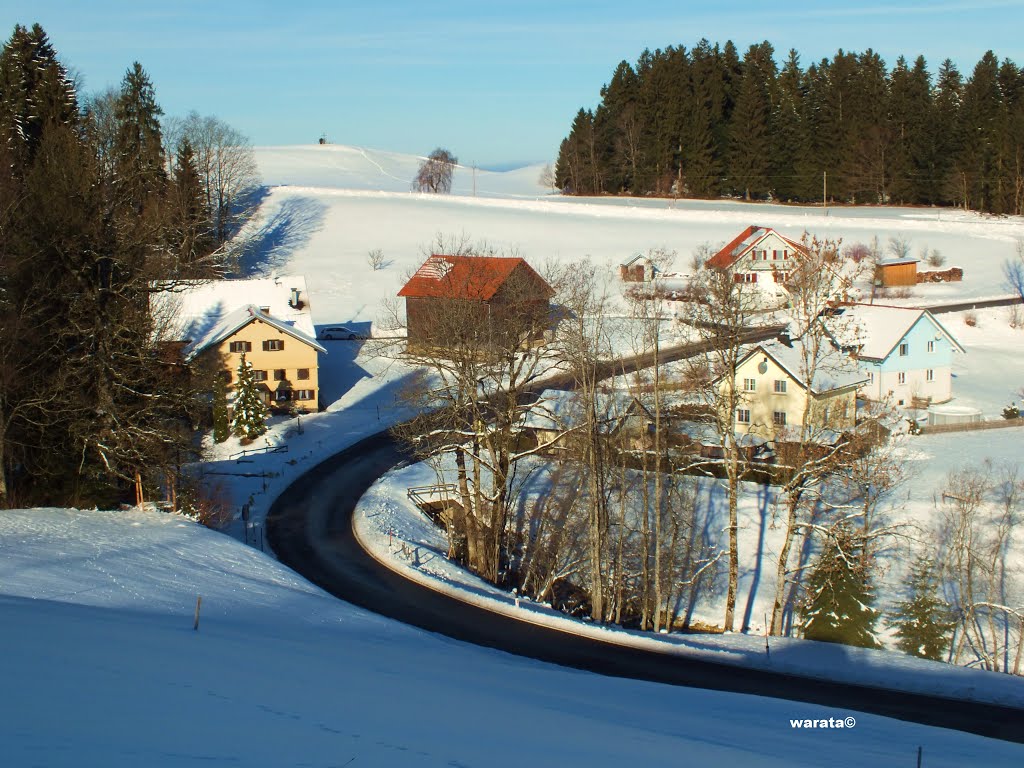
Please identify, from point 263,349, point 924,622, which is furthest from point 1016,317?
point 263,349

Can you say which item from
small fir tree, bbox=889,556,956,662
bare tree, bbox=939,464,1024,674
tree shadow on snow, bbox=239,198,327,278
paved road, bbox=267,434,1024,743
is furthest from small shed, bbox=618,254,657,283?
small fir tree, bbox=889,556,956,662

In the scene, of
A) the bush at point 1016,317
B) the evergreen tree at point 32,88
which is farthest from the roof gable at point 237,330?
the bush at point 1016,317

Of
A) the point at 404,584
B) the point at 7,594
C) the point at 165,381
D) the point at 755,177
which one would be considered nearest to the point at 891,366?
the point at 404,584

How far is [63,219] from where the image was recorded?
21.5 m

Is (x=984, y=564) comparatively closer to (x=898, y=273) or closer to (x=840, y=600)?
(x=840, y=600)

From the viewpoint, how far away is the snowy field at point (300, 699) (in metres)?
8.57

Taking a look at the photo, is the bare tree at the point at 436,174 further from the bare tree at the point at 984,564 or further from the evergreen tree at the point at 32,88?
the bare tree at the point at 984,564

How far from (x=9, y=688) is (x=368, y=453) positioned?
2095 cm

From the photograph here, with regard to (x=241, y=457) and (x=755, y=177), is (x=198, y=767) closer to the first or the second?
(x=241, y=457)

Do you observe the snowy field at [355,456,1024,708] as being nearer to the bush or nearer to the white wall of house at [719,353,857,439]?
the white wall of house at [719,353,857,439]

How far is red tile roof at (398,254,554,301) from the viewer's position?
2503 cm

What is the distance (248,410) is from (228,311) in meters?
7.28

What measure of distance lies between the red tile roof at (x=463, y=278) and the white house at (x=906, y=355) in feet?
39.0

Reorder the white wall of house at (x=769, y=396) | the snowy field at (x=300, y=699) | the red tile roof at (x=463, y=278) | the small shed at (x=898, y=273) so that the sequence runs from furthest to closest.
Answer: the small shed at (x=898, y=273) → the white wall of house at (x=769, y=396) → the red tile roof at (x=463, y=278) → the snowy field at (x=300, y=699)
